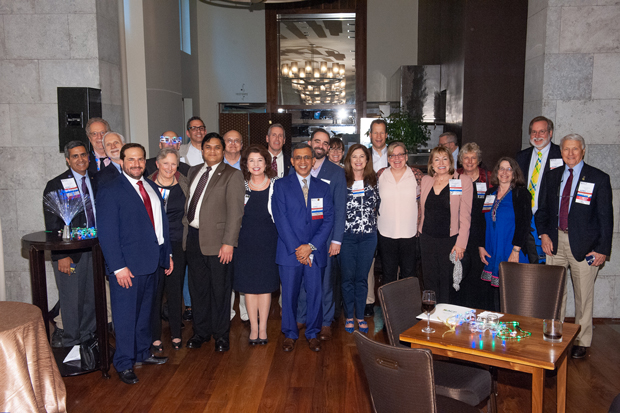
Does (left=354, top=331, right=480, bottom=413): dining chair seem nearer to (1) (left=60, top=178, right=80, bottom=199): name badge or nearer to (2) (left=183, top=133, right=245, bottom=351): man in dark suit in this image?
(2) (left=183, top=133, right=245, bottom=351): man in dark suit

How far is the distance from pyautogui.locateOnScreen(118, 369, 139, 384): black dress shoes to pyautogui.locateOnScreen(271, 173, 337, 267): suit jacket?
134cm

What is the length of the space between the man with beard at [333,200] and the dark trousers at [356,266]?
15 cm

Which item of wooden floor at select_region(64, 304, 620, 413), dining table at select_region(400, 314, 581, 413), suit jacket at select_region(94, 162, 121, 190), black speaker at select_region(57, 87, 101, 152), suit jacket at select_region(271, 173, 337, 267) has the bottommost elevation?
wooden floor at select_region(64, 304, 620, 413)

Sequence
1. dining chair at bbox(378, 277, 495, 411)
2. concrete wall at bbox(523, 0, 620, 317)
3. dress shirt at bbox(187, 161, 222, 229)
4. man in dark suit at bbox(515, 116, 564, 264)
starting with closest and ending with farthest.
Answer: dining chair at bbox(378, 277, 495, 411), dress shirt at bbox(187, 161, 222, 229), man in dark suit at bbox(515, 116, 564, 264), concrete wall at bbox(523, 0, 620, 317)

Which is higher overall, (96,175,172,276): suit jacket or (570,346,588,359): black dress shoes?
(96,175,172,276): suit jacket

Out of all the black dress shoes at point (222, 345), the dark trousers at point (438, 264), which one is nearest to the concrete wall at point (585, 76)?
the dark trousers at point (438, 264)

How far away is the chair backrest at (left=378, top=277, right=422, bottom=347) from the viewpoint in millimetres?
2562

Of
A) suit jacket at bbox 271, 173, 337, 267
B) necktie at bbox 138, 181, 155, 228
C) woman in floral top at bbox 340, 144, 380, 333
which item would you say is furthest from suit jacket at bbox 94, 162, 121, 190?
woman in floral top at bbox 340, 144, 380, 333

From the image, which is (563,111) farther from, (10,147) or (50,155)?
(10,147)

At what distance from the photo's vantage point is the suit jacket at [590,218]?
12.2ft

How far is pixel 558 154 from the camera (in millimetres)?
4156

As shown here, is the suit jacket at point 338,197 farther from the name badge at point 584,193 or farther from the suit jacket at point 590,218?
the name badge at point 584,193

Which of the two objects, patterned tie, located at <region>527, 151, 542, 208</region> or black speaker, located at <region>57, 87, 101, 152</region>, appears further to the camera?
black speaker, located at <region>57, 87, 101, 152</region>

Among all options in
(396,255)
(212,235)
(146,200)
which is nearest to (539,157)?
(396,255)
